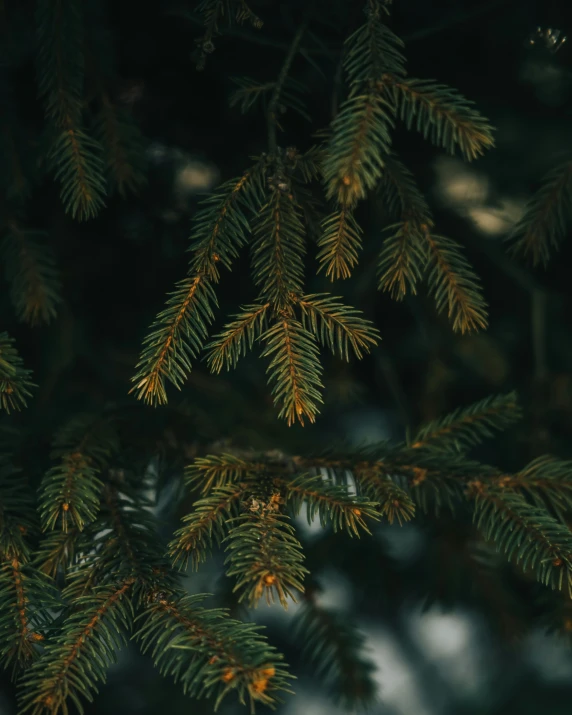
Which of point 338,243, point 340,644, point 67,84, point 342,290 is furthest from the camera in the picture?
point 342,290

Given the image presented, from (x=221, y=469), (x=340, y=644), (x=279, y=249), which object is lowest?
(x=340, y=644)

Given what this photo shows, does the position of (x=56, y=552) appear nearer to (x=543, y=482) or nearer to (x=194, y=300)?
(x=194, y=300)

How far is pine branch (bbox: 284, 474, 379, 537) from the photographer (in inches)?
24.8

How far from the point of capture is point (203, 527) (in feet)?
2.08

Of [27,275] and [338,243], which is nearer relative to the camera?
[338,243]

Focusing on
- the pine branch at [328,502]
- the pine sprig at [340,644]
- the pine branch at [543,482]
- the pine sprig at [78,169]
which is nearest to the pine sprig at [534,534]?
the pine branch at [543,482]

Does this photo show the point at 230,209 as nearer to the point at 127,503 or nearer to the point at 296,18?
the point at 127,503

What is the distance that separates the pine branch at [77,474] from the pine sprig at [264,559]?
0.50ft

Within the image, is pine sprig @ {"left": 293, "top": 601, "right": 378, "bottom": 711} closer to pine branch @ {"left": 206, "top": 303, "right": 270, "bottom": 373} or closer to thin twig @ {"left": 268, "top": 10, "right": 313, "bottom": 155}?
pine branch @ {"left": 206, "top": 303, "right": 270, "bottom": 373}

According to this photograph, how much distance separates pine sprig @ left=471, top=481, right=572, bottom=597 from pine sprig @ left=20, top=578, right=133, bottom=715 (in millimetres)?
342

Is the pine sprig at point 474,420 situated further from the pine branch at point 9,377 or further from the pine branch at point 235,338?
the pine branch at point 9,377

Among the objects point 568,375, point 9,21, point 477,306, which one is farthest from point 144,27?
point 568,375

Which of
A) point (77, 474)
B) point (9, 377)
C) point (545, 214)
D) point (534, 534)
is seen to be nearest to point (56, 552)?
point (77, 474)

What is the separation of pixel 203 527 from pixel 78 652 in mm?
139
